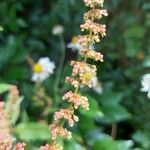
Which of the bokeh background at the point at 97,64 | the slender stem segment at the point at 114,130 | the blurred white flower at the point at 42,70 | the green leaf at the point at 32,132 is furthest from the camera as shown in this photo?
the slender stem segment at the point at 114,130

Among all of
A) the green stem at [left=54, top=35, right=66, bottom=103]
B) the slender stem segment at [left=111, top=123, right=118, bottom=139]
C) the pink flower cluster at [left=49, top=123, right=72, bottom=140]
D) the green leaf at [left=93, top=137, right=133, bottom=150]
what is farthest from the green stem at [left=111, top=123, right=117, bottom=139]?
the pink flower cluster at [left=49, top=123, right=72, bottom=140]

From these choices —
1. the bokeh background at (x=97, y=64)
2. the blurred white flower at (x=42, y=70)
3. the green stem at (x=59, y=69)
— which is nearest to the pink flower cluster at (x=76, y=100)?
the bokeh background at (x=97, y=64)

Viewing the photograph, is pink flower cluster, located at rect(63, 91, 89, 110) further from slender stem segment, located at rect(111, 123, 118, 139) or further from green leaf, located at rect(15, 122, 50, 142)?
slender stem segment, located at rect(111, 123, 118, 139)

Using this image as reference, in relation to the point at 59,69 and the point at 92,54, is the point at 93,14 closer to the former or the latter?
the point at 92,54

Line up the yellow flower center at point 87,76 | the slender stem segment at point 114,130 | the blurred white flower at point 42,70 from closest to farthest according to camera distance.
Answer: the yellow flower center at point 87,76 → the blurred white flower at point 42,70 → the slender stem segment at point 114,130

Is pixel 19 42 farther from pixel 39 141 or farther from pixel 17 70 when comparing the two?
pixel 39 141

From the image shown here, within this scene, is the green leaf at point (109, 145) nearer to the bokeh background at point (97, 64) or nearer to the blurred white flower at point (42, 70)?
the bokeh background at point (97, 64)

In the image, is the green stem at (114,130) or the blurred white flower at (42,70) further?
the green stem at (114,130)

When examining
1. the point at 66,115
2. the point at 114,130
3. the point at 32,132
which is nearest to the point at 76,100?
the point at 66,115
